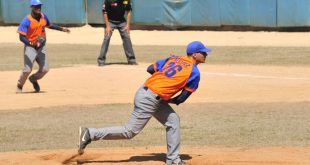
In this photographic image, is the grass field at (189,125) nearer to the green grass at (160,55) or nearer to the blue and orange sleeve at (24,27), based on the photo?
the blue and orange sleeve at (24,27)

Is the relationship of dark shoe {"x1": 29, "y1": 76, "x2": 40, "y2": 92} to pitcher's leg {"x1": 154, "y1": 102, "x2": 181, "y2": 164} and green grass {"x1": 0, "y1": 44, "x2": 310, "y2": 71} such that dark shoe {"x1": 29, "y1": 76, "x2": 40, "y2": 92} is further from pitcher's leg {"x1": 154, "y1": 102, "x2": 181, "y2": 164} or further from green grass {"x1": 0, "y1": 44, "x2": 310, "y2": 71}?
pitcher's leg {"x1": 154, "y1": 102, "x2": 181, "y2": 164}

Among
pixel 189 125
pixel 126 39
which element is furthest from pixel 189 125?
pixel 126 39

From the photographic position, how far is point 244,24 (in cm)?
3159

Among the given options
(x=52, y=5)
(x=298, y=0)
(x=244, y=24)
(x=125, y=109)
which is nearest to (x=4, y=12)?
(x=52, y=5)

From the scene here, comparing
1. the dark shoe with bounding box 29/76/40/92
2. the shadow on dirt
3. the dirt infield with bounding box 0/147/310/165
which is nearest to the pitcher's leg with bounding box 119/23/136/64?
the dark shoe with bounding box 29/76/40/92

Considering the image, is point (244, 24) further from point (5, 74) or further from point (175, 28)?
point (5, 74)

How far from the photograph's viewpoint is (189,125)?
12758 mm

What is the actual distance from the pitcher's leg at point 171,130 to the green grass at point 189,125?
5.94ft

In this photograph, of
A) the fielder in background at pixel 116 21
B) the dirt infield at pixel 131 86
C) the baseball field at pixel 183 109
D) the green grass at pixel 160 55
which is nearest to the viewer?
the baseball field at pixel 183 109

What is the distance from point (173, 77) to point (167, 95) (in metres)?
0.25

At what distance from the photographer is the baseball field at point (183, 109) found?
10.3 metres

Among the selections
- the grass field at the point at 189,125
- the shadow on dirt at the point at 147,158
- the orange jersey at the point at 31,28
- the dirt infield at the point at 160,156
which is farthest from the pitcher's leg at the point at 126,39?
the shadow on dirt at the point at 147,158

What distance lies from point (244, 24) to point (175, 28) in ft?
11.6

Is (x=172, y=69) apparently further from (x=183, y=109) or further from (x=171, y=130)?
(x=183, y=109)
